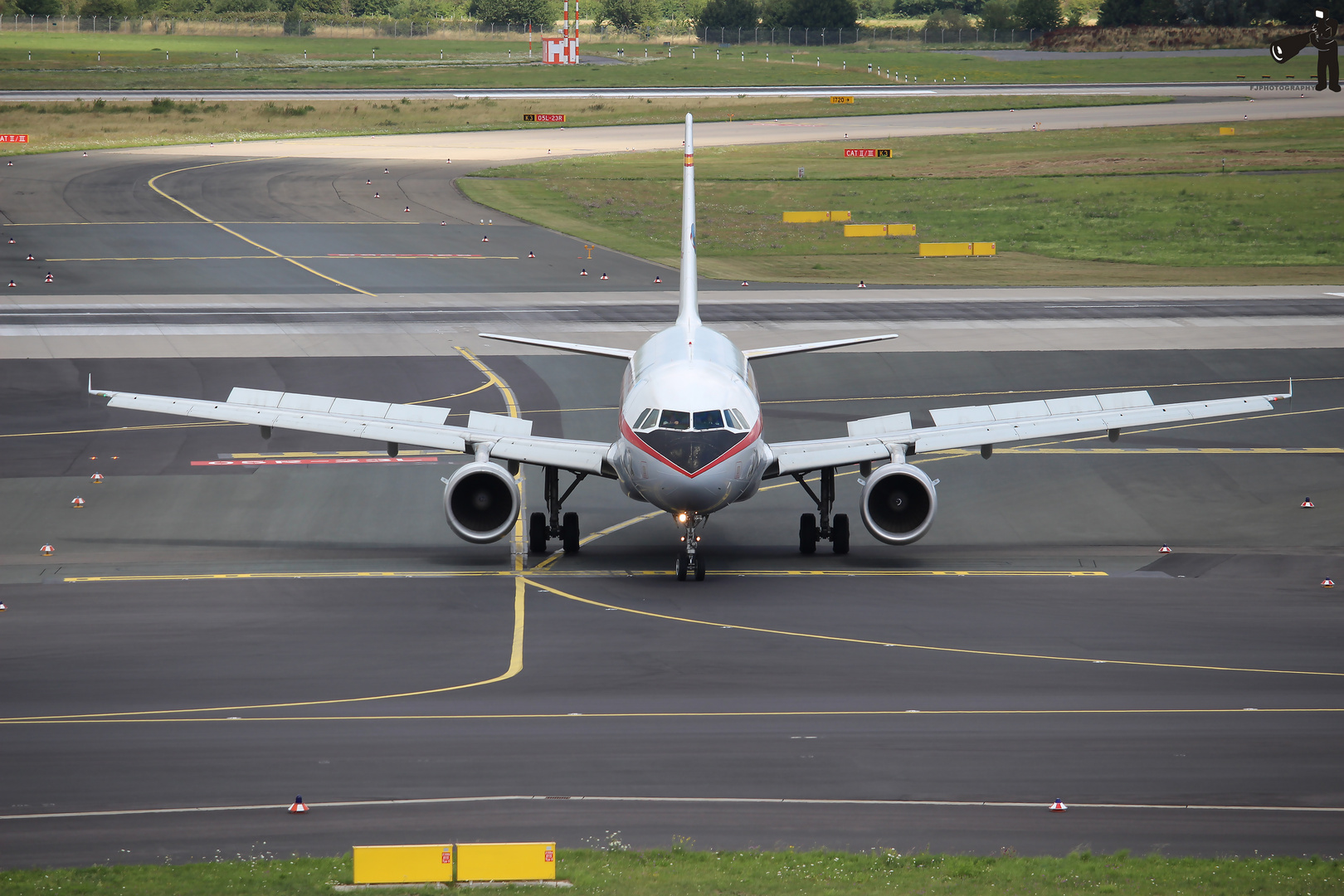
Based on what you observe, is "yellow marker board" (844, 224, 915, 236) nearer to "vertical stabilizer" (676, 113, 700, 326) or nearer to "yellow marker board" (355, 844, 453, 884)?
"vertical stabilizer" (676, 113, 700, 326)

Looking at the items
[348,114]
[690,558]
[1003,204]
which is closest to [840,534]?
[690,558]

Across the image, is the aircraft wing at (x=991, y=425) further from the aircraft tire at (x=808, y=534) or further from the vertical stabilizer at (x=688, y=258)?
the vertical stabilizer at (x=688, y=258)

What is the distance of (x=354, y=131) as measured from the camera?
12475cm

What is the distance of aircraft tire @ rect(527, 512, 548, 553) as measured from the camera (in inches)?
1321

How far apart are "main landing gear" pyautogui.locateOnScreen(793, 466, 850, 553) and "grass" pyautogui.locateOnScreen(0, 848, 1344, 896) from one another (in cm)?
1617

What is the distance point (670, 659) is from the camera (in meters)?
25.9

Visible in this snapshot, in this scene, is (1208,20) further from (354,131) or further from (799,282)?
(799,282)

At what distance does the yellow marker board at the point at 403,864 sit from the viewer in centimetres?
1620

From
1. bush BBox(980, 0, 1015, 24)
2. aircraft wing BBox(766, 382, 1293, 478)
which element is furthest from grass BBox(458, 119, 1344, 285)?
bush BBox(980, 0, 1015, 24)

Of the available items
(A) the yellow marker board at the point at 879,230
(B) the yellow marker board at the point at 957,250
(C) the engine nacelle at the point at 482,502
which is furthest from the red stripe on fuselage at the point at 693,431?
(A) the yellow marker board at the point at 879,230

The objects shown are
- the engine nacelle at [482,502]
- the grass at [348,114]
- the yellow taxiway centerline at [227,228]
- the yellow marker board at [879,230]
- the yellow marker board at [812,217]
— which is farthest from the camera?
the grass at [348,114]

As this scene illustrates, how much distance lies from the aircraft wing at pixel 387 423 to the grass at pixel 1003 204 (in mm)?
41589

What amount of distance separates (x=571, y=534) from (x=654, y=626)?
6.12m

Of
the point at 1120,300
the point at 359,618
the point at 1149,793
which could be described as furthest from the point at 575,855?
the point at 1120,300
